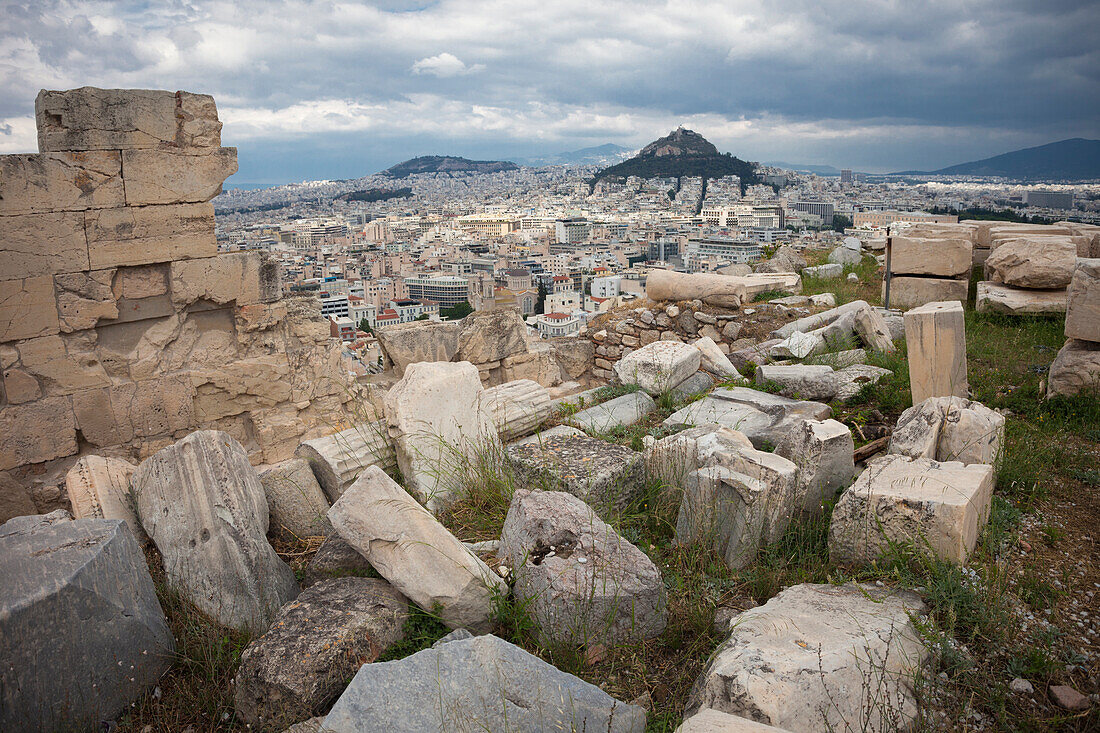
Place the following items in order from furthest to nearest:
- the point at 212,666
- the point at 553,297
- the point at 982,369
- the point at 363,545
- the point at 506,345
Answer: the point at 553,297 < the point at 506,345 < the point at 982,369 < the point at 363,545 < the point at 212,666

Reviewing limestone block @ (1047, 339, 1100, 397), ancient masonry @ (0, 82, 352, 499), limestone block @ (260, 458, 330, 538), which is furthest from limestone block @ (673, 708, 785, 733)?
ancient masonry @ (0, 82, 352, 499)

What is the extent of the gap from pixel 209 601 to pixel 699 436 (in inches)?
97.5

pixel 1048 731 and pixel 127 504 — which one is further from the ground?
pixel 127 504

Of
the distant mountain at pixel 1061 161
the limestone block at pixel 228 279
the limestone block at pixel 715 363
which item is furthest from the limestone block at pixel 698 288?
the distant mountain at pixel 1061 161

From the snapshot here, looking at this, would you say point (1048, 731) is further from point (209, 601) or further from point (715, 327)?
point (715, 327)

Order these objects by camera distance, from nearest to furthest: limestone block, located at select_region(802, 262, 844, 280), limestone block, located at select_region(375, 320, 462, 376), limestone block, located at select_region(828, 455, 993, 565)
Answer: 1. limestone block, located at select_region(828, 455, 993, 565)
2. limestone block, located at select_region(375, 320, 462, 376)
3. limestone block, located at select_region(802, 262, 844, 280)

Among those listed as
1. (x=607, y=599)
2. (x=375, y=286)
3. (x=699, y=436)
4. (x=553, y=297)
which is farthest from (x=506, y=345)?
(x=375, y=286)

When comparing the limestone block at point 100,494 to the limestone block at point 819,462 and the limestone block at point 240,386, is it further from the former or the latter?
the limestone block at point 819,462

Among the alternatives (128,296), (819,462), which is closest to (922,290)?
(819,462)

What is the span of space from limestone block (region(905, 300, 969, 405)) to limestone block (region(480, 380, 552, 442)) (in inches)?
103

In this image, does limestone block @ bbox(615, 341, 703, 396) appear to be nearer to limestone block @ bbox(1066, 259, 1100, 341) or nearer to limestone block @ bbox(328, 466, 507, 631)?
limestone block @ bbox(1066, 259, 1100, 341)

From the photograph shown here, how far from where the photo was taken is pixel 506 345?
7355 mm

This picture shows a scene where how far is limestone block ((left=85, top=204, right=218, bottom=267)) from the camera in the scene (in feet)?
15.9

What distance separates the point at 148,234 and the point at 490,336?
335 centimetres
